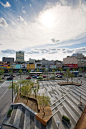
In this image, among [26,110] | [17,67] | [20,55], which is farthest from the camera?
[20,55]

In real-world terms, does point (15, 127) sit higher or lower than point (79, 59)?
lower

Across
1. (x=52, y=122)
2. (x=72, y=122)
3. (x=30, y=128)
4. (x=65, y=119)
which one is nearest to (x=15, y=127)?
(x=30, y=128)

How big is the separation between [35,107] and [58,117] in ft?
15.2

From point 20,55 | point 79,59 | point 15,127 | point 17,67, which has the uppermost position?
point 20,55

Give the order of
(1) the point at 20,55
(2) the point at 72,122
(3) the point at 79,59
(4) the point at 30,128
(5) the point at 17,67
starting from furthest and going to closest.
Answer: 1. (1) the point at 20,55
2. (3) the point at 79,59
3. (5) the point at 17,67
4. (2) the point at 72,122
5. (4) the point at 30,128

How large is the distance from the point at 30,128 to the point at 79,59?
219 ft

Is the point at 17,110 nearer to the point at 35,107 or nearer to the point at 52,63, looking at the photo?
the point at 35,107

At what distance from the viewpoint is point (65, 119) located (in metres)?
10.5

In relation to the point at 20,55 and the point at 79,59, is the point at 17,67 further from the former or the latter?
the point at 20,55

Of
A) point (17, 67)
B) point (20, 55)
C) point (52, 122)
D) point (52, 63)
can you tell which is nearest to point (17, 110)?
point (52, 122)

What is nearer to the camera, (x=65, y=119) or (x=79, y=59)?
(x=65, y=119)

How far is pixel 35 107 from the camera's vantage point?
44.8 ft

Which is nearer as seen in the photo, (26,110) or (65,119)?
(65,119)

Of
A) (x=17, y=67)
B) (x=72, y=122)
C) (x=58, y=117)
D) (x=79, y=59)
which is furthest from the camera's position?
(x=79, y=59)
